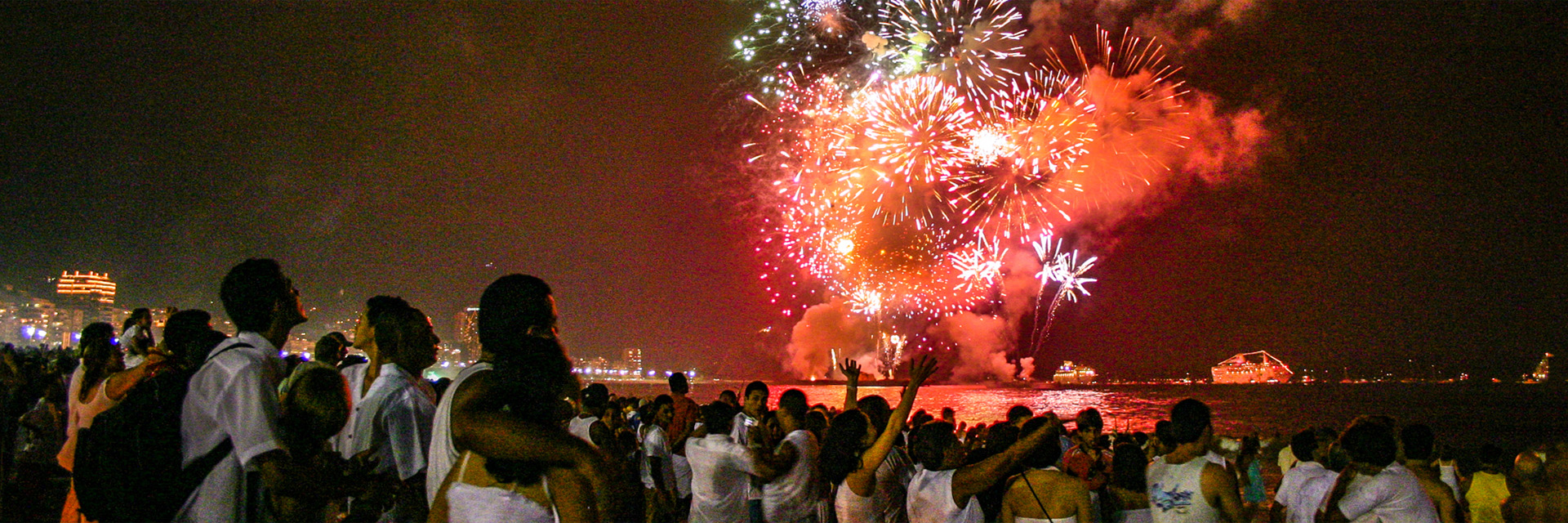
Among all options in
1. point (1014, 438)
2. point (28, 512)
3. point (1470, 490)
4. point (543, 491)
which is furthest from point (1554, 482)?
point (28, 512)

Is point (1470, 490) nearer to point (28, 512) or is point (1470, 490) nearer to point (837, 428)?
point (837, 428)

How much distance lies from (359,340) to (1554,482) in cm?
617

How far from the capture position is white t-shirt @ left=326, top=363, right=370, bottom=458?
4488mm

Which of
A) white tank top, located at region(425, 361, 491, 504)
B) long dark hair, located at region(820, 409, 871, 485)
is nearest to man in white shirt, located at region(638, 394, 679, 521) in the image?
long dark hair, located at region(820, 409, 871, 485)

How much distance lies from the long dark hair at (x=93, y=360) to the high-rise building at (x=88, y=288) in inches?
3222

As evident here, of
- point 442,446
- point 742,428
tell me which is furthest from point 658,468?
point 442,446

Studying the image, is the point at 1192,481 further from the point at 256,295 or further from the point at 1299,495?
the point at 256,295

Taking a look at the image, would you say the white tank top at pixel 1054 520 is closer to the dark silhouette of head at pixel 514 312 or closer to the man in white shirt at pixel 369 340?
the dark silhouette of head at pixel 514 312

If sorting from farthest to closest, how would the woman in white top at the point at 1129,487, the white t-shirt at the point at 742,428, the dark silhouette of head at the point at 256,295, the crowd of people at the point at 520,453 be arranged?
the white t-shirt at the point at 742,428 < the woman in white top at the point at 1129,487 < the dark silhouette of head at the point at 256,295 < the crowd of people at the point at 520,453

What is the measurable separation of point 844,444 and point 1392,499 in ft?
9.76

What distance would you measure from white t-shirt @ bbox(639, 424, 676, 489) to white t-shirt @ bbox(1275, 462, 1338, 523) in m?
5.31

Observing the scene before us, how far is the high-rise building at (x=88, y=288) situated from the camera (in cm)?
7388

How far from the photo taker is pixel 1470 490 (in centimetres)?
898

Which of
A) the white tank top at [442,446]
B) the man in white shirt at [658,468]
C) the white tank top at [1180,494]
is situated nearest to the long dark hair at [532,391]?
the white tank top at [442,446]
